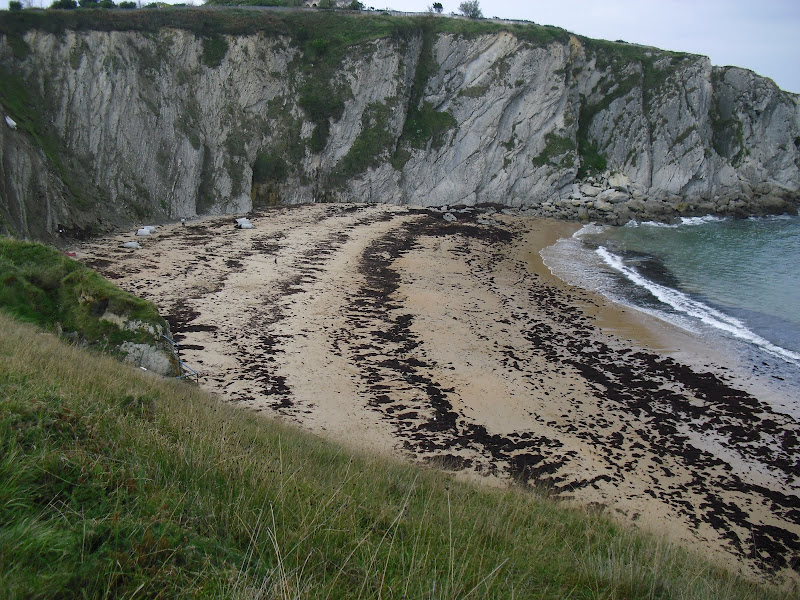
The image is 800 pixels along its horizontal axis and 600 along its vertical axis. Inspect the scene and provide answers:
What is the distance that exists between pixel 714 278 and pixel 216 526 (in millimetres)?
30216

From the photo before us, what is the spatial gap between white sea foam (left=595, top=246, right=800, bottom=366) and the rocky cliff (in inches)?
627

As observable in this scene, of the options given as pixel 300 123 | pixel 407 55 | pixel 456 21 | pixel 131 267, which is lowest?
pixel 131 267

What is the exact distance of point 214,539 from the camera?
13.2 ft

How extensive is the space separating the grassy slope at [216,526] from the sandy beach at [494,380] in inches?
206

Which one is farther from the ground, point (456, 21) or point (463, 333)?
point (456, 21)

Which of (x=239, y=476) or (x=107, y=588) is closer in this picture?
(x=107, y=588)

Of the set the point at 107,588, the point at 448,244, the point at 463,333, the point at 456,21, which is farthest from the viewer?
the point at 456,21

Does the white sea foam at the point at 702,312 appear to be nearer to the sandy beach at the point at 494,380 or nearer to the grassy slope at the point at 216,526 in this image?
the sandy beach at the point at 494,380

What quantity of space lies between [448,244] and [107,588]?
3024 centimetres

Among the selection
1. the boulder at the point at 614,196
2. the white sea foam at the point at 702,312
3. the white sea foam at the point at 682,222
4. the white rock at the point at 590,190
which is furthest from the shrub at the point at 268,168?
the white sea foam at the point at 682,222

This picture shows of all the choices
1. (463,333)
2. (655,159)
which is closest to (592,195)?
A: (655,159)

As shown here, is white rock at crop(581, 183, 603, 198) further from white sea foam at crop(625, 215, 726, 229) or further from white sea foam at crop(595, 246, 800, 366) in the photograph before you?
white sea foam at crop(595, 246, 800, 366)

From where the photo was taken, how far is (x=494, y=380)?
16031 millimetres

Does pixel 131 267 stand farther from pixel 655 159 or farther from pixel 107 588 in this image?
pixel 655 159
